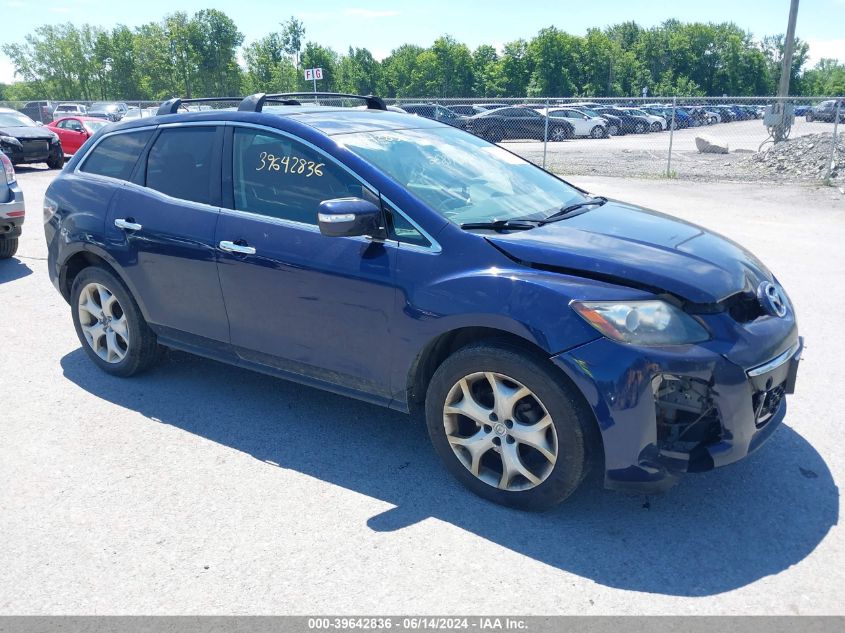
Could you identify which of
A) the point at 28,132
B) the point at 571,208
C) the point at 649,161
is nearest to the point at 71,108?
the point at 28,132

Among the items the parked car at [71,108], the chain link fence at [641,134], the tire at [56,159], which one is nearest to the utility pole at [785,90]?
the chain link fence at [641,134]

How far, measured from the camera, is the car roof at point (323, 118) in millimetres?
4082

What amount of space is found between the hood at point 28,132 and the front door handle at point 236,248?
57.4 ft

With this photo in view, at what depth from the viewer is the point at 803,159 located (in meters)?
17.5

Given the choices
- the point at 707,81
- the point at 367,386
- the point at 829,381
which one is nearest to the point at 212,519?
the point at 367,386

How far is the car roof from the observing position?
4082 mm

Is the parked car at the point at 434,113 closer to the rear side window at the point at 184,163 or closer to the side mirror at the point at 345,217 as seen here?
the rear side window at the point at 184,163

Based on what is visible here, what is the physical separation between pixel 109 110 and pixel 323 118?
32.4m

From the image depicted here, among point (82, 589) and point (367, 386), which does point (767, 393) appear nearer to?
point (367, 386)

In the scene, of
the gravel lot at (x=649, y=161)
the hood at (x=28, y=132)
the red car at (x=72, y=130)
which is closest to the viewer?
the gravel lot at (x=649, y=161)

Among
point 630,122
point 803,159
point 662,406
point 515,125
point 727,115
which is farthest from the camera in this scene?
point 727,115

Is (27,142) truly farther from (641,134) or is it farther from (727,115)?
(727,115)

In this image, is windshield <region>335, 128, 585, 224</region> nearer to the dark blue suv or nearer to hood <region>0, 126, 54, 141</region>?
the dark blue suv

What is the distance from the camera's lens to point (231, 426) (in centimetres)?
433
